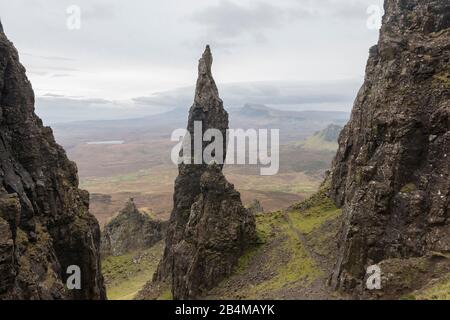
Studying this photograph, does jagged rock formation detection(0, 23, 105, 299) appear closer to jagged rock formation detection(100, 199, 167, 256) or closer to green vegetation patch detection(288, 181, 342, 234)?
green vegetation patch detection(288, 181, 342, 234)

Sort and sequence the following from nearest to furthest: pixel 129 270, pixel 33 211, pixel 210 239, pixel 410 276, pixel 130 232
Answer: pixel 410 276
pixel 33 211
pixel 210 239
pixel 129 270
pixel 130 232

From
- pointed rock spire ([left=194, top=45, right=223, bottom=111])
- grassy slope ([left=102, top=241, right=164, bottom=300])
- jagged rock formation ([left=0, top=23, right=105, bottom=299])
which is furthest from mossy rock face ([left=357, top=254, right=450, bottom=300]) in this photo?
grassy slope ([left=102, top=241, right=164, bottom=300])

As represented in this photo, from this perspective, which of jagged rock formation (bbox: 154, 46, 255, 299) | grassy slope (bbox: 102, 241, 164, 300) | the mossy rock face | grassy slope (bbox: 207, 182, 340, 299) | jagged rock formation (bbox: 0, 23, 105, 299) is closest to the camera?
the mossy rock face

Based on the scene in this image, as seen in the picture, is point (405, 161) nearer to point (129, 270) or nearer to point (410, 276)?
point (410, 276)

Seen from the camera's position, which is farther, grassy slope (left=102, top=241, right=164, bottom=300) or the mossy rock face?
grassy slope (left=102, top=241, right=164, bottom=300)

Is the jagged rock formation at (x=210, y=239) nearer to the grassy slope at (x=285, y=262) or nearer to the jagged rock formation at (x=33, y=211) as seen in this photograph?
the grassy slope at (x=285, y=262)

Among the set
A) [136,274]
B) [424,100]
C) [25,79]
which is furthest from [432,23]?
[136,274]

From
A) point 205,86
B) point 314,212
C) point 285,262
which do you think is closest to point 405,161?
point 285,262

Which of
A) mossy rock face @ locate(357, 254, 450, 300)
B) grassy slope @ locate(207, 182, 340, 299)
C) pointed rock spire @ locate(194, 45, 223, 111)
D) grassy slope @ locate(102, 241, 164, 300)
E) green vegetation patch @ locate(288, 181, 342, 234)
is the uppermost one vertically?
pointed rock spire @ locate(194, 45, 223, 111)
